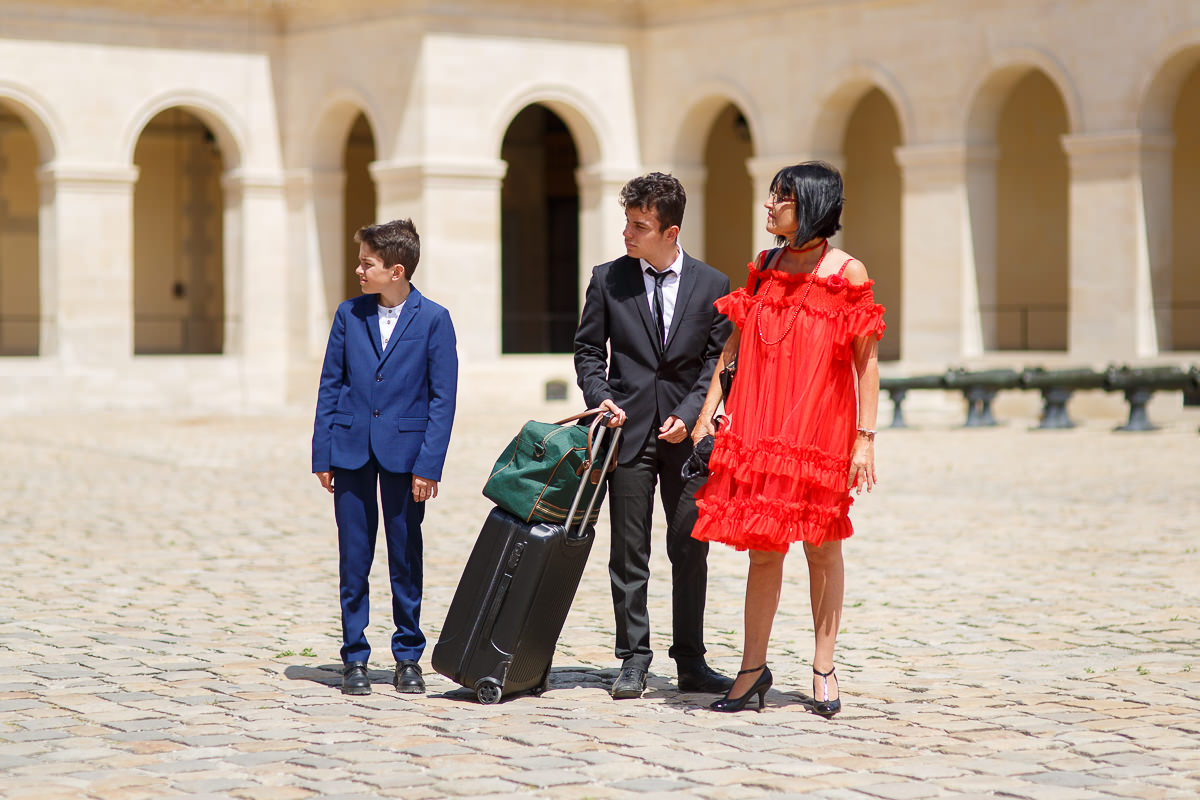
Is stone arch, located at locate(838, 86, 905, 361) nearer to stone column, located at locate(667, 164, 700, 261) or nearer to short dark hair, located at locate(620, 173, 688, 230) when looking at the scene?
stone column, located at locate(667, 164, 700, 261)

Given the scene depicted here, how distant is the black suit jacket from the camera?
6.25m

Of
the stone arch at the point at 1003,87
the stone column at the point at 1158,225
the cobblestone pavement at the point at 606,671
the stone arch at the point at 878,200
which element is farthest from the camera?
the stone arch at the point at 878,200

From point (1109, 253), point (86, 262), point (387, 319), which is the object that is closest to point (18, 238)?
point (86, 262)

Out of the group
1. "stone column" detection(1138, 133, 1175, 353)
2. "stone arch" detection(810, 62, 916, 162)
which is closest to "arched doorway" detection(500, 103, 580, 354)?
"stone arch" detection(810, 62, 916, 162)

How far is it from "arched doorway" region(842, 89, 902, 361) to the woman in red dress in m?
22.3

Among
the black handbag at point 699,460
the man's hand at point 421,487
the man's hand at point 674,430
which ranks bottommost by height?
the man's hand at point 421,487

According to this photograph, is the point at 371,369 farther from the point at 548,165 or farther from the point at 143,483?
the point at 548,165

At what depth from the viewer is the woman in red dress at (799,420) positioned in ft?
18.8

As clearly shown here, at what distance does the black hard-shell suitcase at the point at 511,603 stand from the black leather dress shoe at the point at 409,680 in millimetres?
189

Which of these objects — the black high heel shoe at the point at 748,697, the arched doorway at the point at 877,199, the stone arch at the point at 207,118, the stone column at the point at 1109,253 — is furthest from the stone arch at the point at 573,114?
the black high heel shoe at the point at 748,697

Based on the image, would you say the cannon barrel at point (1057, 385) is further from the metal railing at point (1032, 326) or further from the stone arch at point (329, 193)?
the stone arch at point (329, 193)

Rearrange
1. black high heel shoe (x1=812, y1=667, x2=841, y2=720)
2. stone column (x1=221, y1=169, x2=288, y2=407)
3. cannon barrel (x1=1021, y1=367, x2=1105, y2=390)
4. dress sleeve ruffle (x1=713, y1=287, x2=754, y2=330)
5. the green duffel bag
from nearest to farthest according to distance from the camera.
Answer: black high heel shoe (x1=812, y1=667, x2=841, y2=720), dress sleeve ruffle (x1=713, y1=287, x2=754, y2=330), the green duffel bag, cannon barrel (x1=1021, y1=367, x2=1105, y2=390), stone column (x1=221, y1=169, x2=288, y2=407)

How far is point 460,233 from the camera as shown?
77.3 feet

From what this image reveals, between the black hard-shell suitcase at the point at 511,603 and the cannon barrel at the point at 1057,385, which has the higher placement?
the cannon barrel at the point at 1057,385
